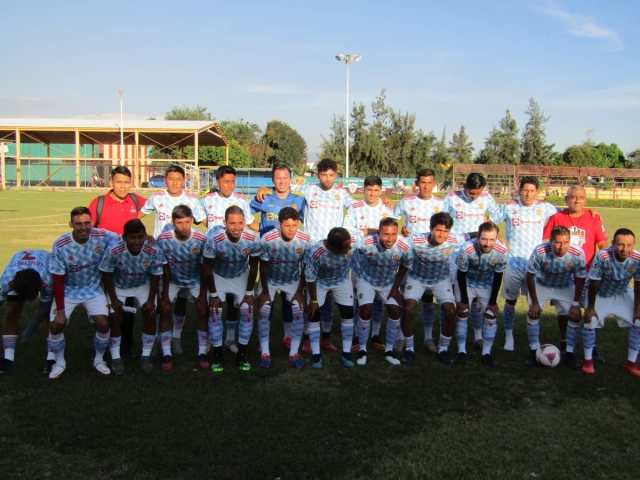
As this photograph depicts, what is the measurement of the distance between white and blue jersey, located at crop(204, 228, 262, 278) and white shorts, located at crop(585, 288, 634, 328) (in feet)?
12.4

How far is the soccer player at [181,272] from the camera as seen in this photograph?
5711 millimetres

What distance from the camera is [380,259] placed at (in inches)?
241

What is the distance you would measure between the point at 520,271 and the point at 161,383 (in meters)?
4.25

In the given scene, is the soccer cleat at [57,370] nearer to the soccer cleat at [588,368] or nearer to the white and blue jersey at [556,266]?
the white and blue jersey at [556,266]

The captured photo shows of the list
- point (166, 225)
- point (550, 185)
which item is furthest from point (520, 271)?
point (550, 185)

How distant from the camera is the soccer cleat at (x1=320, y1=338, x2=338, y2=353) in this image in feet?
20.8

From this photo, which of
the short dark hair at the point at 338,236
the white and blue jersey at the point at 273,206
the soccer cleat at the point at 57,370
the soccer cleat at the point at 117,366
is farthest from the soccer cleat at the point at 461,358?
the soccer cleat at the point at 57,370

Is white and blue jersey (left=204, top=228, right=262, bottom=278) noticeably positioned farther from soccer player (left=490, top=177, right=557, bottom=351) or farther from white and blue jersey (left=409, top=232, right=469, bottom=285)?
soccer player (left=490, top=177, right=557, bottom=351)

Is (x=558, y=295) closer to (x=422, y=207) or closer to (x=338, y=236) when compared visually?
(x=422, y=207)

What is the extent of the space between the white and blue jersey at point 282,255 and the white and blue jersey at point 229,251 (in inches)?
5.1

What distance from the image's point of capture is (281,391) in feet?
16.6

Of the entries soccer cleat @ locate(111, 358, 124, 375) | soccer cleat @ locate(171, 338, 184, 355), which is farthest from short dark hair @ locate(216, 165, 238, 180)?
soccer cleat @ locate(111, 358, 124, 375)

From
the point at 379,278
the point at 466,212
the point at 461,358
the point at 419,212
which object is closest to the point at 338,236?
the point at 379,278

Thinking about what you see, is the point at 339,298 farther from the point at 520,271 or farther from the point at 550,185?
the point at 550,185
